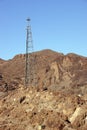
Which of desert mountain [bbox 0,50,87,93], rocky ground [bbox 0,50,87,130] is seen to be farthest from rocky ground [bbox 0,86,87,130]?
desert mountain [bbox 0,50,87,93]

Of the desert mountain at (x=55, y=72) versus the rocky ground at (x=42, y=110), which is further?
the desert mountain at (x=55, y=72)

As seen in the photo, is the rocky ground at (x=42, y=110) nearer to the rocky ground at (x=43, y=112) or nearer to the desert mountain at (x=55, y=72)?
the rocky ground at (x=43, y=112)

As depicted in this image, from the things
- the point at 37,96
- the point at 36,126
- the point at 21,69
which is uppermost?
the point at 21,69

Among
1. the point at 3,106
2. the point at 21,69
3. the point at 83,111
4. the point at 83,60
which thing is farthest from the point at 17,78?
the point at 83,111

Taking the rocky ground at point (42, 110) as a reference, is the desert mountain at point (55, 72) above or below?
above

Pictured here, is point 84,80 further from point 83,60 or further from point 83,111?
point 83,111

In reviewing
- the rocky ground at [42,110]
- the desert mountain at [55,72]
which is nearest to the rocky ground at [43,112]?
the rocky ground at [42,110]

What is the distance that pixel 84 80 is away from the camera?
80.8 meters

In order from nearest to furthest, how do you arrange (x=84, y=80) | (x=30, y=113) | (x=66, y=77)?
1. (x=30, y=113)
2. (x=84, y=80)
3. (x=66, y=77)

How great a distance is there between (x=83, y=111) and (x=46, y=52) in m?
84.2

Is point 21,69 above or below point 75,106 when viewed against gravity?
above

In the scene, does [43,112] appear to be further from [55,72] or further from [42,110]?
[55,72]

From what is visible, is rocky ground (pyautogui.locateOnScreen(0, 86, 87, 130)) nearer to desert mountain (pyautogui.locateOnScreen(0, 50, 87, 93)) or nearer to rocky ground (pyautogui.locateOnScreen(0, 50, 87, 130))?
rocky ground (pyautogui.locateOnScreen(0, 50, 87, 130))

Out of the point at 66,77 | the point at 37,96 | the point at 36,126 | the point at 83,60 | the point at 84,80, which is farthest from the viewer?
the point at 83,60
